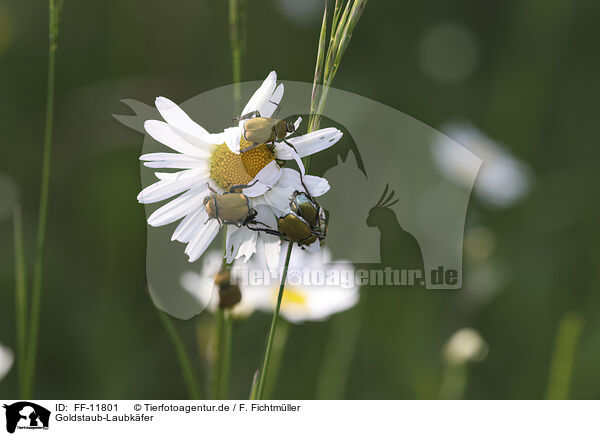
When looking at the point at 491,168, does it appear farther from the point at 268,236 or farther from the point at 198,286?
the point at 268,236

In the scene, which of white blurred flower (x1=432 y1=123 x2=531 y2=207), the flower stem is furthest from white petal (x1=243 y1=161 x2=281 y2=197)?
white blurred flower (x1=432 y1=123 x2=531 y2=207)

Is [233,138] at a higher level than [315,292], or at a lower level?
higher

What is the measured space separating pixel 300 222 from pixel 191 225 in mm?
102

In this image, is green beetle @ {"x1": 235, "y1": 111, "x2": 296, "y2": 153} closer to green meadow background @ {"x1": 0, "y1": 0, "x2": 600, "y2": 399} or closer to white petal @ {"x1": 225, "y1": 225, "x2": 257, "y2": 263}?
white petal @ {"x1": 225, "y1": 225, "x2": 257, "y2": 263}

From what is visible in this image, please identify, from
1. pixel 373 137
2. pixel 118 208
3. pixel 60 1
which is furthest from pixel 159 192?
pixel 118 208

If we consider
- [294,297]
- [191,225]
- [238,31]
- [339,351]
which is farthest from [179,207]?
[339,351]

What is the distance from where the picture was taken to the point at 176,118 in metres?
0.52

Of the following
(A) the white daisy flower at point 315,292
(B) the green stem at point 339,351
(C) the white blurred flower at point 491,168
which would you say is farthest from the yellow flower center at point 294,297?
(C) the white blurred flower at point 491,168

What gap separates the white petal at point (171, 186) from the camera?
499 mm

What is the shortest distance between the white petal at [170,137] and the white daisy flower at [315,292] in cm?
30

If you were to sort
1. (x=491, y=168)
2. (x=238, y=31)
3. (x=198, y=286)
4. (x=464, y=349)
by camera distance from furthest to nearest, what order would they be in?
(x=491, y=168) → (x=464, y=349) → (x=198, y=286) → (x=238, y=31)

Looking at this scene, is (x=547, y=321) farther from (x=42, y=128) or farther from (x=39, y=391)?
(x=42, y=128)

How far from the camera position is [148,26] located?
1604mm

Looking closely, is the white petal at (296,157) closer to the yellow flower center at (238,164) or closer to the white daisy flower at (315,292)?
the yellow flower center at (238,164)
